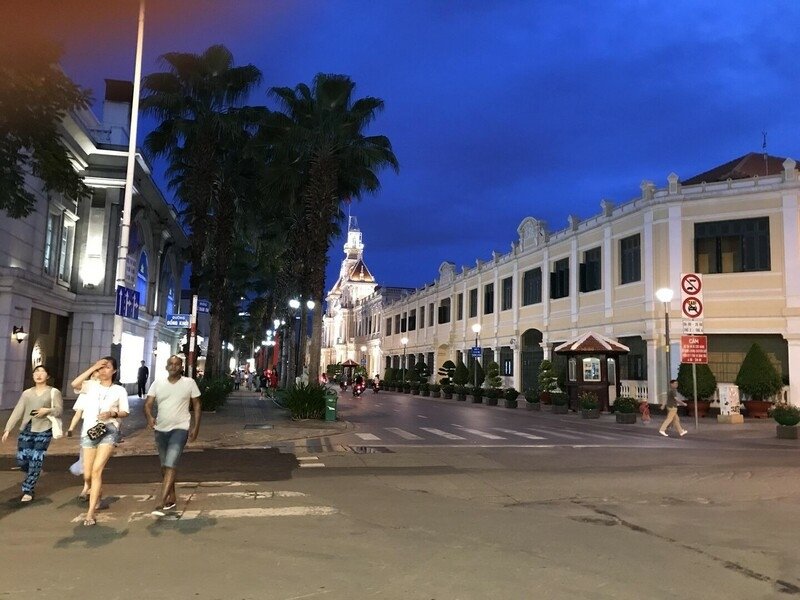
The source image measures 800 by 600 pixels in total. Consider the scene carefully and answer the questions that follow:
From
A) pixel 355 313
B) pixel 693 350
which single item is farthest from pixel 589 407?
pixel 355 313

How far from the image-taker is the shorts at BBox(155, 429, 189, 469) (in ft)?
24.7

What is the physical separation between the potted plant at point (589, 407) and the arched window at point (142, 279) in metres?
22.4

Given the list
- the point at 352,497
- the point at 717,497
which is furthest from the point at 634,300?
the point at 352,497

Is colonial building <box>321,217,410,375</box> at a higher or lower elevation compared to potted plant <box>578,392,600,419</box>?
higher

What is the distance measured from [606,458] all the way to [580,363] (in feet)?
54.7

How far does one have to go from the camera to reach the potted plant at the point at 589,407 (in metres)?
27.0

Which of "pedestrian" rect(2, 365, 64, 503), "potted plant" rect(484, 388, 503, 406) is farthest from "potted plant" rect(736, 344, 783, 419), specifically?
"pedestrian" rect(2, 365, 64, 503)

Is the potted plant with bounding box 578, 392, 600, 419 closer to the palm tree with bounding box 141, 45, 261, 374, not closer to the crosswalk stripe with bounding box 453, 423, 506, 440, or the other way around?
the crosswalk stripe with bounding box 453, 423, 506, 440

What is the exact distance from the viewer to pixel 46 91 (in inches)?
485

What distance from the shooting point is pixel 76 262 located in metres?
27.2

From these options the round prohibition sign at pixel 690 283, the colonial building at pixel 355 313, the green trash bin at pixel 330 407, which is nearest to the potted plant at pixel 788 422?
the round prohibition sign at pixel 690 283

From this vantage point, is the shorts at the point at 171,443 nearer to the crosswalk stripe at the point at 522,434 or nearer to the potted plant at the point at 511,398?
the crosswalk stripe at the point at 522,434

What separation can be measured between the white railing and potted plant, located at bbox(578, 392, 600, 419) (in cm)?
366

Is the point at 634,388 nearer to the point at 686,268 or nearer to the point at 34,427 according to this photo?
the point at 686,268
